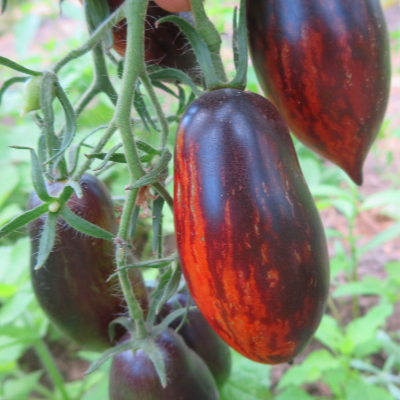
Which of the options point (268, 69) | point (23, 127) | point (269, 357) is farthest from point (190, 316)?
point (23, 127)

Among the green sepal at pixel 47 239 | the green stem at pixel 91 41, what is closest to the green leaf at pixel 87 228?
the green sepal at pixel 47 239

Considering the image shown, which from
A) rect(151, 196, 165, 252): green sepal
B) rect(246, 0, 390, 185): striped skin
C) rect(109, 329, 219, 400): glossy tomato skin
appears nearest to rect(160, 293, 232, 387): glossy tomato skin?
rect(109, 329, 219, 400): glossy tomato skin

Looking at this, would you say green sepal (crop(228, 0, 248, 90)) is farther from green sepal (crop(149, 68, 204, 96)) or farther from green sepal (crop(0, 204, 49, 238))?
green sepal (crop(0, 204, 49, 238))

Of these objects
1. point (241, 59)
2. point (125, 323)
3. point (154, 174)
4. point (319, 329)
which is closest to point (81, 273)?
point (125, 323)

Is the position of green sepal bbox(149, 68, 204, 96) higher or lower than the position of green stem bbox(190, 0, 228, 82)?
lower

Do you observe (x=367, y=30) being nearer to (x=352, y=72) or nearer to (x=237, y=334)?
(x=352, y=72)
